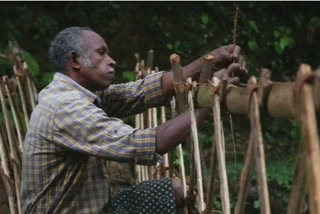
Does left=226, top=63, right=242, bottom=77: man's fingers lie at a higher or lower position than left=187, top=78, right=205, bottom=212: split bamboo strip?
higher

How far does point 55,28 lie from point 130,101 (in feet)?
8.84

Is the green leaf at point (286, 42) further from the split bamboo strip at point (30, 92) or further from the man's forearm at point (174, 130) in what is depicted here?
the man's forearm at point (174, 130)

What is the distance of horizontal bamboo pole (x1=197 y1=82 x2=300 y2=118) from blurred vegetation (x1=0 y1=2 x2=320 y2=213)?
9.86ft

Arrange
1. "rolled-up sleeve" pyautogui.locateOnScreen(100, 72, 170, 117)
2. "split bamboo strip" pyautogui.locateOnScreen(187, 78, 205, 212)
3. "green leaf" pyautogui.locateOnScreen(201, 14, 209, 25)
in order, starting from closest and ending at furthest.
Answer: "split bamboo strip" pyautogui.locateOnScreen(187, 78, 205, 212) < "rolled-up sleeve" pyautogui.locateOnScreen(100, 72, 170, 117) < "green leaf" pyautogui.locateOnScreen(201, 14, 209, 25)

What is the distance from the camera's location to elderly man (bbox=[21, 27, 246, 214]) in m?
1.65

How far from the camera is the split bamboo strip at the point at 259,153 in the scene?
43.9 inches

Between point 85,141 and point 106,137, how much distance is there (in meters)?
0.07

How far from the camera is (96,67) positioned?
1900 mm

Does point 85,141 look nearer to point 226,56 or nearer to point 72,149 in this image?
point 72,149

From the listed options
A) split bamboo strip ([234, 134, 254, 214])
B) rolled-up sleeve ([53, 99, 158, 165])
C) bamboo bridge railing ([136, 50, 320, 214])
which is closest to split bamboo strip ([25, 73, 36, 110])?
rolled-up sleeve ([53, 99, 158, 165])

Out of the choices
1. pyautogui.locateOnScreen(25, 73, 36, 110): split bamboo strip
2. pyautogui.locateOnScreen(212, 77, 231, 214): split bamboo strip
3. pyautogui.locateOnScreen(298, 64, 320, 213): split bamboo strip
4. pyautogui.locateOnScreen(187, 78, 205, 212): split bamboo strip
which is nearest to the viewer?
pyautogui.locateOnScreen(298, 64, 320, 213): split bamboo strip

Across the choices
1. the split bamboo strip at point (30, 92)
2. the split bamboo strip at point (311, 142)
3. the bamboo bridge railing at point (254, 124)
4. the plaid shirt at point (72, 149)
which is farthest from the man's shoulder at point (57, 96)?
the split bamboo strip at point (30, 92)

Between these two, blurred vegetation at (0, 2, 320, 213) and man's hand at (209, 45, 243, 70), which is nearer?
man's hand at (209, 45, 243, 70)

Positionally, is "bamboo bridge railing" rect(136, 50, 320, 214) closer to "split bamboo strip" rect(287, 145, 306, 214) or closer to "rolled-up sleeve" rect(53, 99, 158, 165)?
"split bamboo strip" rect(287, 145, 306, 214)
